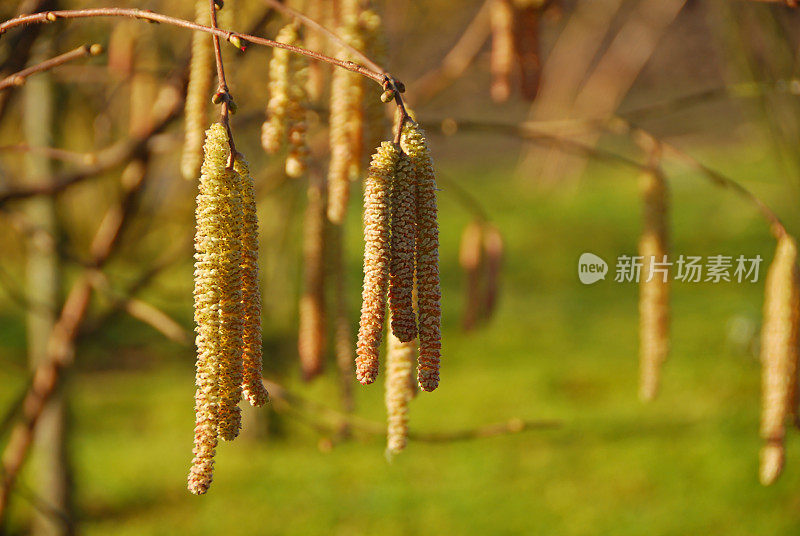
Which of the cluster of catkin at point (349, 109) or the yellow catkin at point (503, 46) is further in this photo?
the yellow catkin at point (503, 46)

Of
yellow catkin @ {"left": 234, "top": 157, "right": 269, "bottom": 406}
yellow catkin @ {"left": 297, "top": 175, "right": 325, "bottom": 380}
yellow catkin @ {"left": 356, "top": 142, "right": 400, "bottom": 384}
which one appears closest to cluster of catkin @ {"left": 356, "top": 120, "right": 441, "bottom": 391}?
yellow catkin @ {"left": 356, "top": 142, "right": 400, "bottom": 384}

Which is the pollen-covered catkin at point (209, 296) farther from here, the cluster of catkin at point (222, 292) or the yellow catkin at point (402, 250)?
the yellow catkin at point (402, 250)

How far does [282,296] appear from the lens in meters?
5.00

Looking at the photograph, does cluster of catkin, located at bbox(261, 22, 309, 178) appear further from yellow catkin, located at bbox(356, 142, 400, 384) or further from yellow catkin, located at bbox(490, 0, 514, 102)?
yellow catkin, located at bbox(490, 0, 514, 102)

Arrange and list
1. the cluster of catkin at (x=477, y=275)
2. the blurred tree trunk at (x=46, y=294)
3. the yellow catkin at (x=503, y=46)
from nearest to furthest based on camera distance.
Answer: the yellow catkin at (x=503, y=46)
the cluster of catkin at (x=477, y=275)
the blurred tree trunk at (x=46, y=294)

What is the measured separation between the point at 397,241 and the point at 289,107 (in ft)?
1.10

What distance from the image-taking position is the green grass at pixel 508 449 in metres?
3.73

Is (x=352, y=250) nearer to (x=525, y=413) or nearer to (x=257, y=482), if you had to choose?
(x=525, y=413)

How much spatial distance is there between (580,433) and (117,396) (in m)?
2.91

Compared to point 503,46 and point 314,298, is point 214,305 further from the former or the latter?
point 503,46

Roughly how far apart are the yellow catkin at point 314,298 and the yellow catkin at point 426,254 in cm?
71

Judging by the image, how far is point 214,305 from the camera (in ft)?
2.86

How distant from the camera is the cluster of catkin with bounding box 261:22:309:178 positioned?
1.09 m

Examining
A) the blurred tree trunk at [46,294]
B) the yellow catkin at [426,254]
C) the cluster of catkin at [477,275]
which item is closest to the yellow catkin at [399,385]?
the yellow catkin at [426,254]
